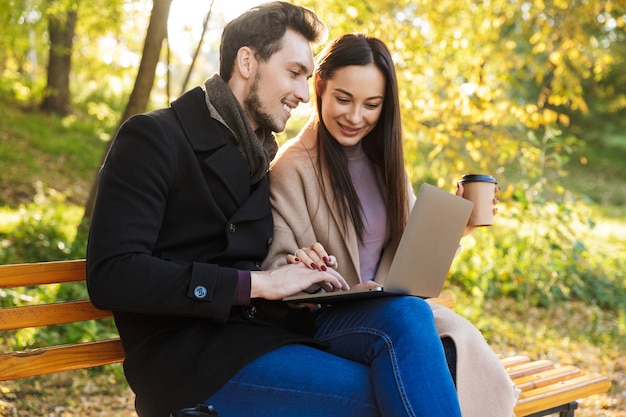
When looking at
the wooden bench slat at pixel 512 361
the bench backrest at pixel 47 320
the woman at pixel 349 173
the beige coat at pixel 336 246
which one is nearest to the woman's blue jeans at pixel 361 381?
the beige coat at pixel 336 246

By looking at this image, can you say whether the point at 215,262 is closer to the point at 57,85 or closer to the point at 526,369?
the point at 526,369

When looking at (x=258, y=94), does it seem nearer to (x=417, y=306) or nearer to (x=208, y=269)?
(x=208, y=269)

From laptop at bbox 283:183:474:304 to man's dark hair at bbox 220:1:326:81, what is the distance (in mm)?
744

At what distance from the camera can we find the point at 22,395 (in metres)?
3.82

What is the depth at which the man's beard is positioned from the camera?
8.44 feet

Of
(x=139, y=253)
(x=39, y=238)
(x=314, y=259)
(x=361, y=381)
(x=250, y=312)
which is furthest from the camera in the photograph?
(x=39, y=238)

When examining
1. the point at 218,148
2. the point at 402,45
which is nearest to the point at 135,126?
the point at 218,148

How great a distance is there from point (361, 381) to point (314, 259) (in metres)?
0.50

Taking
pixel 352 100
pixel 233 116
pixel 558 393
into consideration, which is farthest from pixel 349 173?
pixel 558 393

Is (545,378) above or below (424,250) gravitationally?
below

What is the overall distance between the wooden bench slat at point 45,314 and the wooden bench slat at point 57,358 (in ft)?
0.29

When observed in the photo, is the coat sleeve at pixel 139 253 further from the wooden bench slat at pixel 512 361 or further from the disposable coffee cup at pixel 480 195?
the wooden bench slat at pixel 512 361

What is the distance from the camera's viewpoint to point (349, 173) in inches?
123

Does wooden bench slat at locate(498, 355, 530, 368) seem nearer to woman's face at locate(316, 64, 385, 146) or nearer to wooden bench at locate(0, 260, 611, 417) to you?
wooden bench at locate(0, 260, 611, 417)
